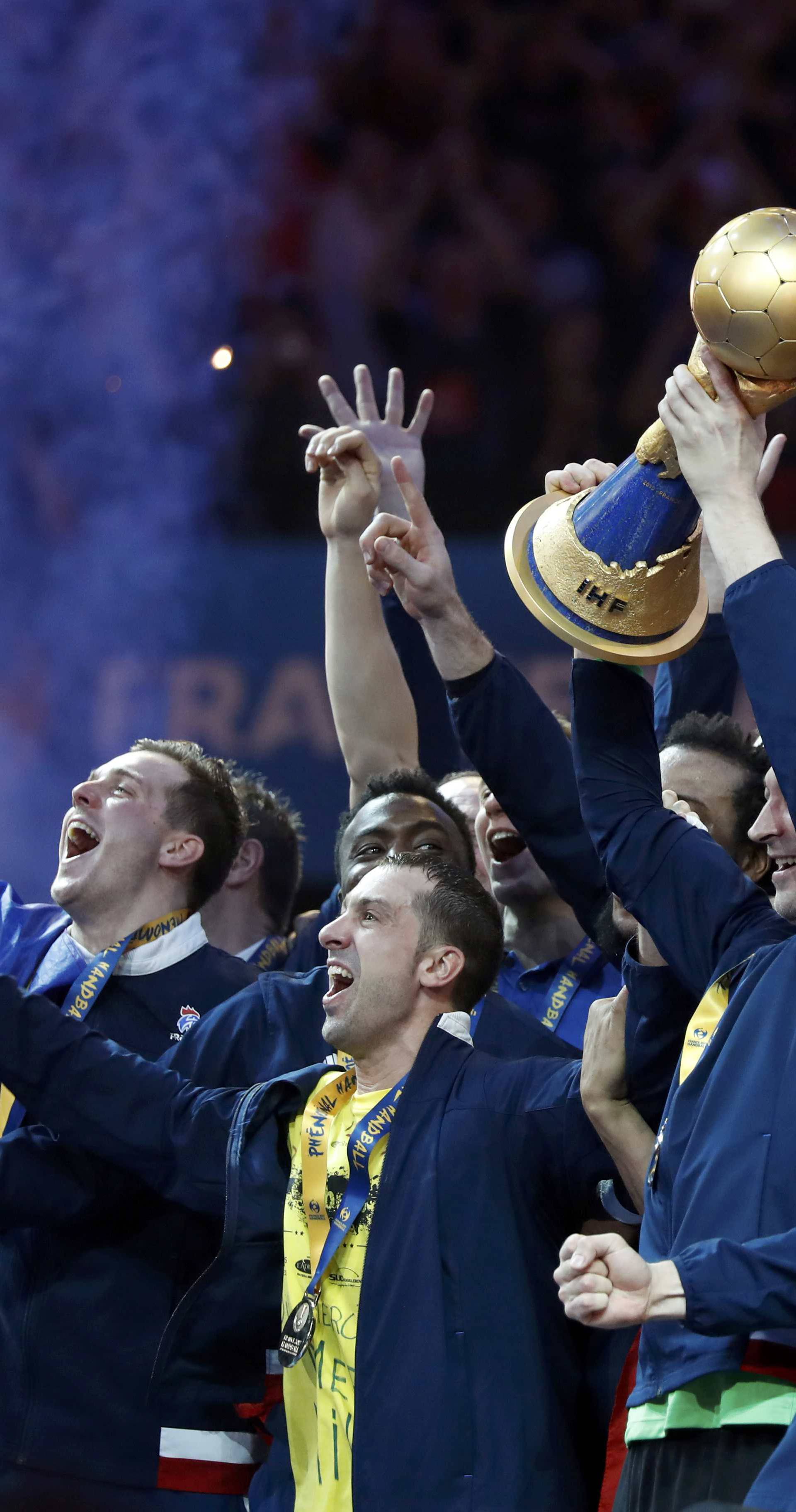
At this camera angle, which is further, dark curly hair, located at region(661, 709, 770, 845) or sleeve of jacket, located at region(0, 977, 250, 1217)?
dark curly hair, located at region(661, 709, 770, 845)

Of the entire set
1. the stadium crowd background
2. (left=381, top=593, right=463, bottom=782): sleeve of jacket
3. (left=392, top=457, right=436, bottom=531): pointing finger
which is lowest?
(left=392, top=457, right=436, bottom=531): pointing finger

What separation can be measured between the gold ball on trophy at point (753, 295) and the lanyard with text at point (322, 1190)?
3.33 feet

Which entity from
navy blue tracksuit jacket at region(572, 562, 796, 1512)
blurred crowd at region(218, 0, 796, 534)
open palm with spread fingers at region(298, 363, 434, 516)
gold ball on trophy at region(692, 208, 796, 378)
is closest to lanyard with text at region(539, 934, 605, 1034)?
navy blue tracksuit jacket at region(572, 562, 796, 1512)

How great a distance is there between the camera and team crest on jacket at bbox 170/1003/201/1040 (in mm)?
2846

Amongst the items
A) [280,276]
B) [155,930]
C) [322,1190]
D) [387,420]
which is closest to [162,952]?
[155,930]

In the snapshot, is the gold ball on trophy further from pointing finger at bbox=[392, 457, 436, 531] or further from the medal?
the medal

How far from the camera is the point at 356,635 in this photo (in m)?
3.24

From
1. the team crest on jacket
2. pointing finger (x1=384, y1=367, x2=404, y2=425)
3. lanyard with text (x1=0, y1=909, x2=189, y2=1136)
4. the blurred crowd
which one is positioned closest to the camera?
lanyard with text (x1=0, y1=909, x2=189, y2=1136)

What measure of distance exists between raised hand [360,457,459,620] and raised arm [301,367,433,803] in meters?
0.59

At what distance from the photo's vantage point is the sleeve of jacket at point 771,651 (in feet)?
5.99

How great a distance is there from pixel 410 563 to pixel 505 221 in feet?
14.8

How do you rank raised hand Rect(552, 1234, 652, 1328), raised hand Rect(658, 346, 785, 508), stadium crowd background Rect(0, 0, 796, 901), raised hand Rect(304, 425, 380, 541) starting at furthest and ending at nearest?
stadium crowd background Rect(0, 0, 796, 901) < raised hand Rect(304, 425, 380, 541) < raised hand Rect(658, 346, 785, 508) < raised hand Rect(552, 1234, 652, 1328)

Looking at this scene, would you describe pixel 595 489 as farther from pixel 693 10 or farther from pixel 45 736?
pixel 693 10

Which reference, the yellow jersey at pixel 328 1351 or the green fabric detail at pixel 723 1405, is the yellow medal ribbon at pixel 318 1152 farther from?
the green fabric detail at pixel 723 1405
